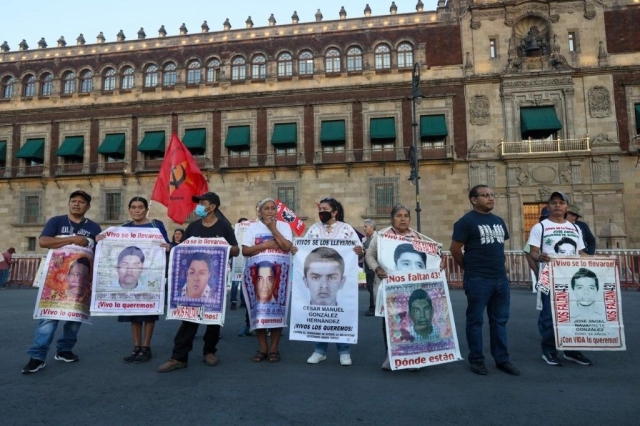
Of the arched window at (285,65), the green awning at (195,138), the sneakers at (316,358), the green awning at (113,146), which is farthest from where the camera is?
the green awning at (113,146)

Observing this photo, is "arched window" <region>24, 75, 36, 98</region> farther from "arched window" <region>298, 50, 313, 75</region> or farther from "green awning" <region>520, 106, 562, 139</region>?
"green awning" <region>520, 106, 562, 139</region>

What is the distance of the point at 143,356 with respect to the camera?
17.2 ft

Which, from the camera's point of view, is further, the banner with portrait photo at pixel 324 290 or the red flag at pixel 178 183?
the red flag at pixel 178 183

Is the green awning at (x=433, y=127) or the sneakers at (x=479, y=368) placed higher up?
the green awning at (x=433, y=127)

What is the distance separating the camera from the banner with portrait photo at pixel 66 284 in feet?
16.5

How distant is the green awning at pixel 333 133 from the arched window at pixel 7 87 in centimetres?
2128

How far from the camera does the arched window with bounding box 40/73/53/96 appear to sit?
28.9 meters

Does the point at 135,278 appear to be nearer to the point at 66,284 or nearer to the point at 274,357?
the point at 66,284

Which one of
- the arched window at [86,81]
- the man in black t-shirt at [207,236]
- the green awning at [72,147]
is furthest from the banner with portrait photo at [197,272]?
the arched window at [86,81]

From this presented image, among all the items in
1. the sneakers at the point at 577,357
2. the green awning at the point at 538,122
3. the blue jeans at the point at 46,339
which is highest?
the green awning at the point at 538,122

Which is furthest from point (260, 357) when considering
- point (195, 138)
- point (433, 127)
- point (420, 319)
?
point (195, 138)

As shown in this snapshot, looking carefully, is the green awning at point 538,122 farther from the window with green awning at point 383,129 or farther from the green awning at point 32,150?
the green awning at point 32,150

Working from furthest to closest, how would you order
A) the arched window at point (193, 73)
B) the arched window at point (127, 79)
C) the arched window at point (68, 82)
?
the arched window at point (68, 82) → the arched window at point (127, 79) → the arched window at point (193, 73)

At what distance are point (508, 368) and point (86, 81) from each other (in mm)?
31036
